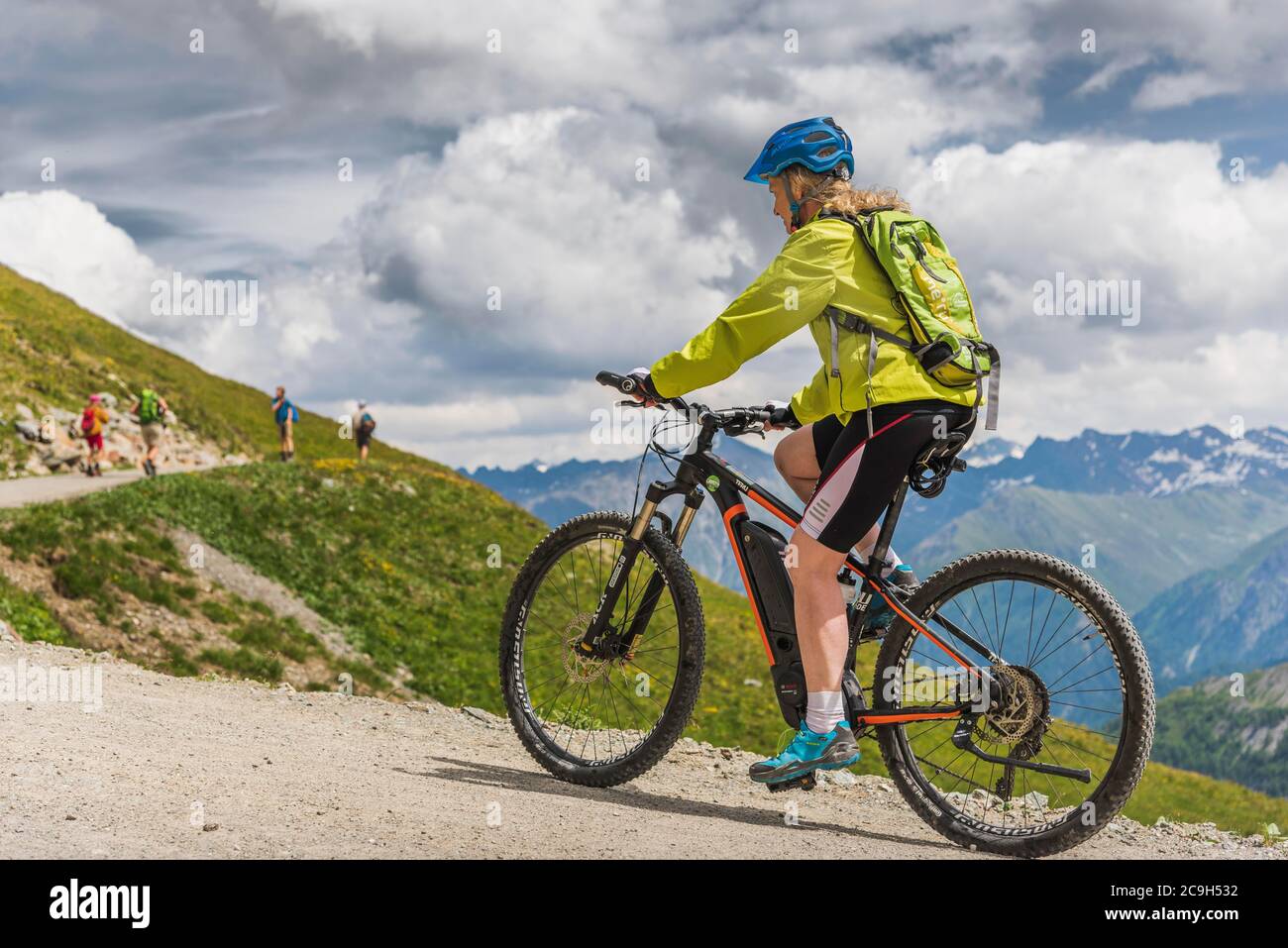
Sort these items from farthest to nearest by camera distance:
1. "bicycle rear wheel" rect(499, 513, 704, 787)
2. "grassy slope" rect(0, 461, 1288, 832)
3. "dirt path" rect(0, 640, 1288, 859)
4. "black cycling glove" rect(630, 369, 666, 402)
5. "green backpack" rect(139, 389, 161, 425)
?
"green backpack" rect(139, 389, 161, 425) → "grassy slope" rect(0, 461, 1288, 832) → "bicycle rear wheel" rect(499, 513, 704, 787) → "black cycling glove" rect(630, 369, 666, 402) → "dirt path" rect(0, 640, 1288, 859)

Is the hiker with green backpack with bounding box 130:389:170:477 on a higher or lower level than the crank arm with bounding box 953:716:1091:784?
higher

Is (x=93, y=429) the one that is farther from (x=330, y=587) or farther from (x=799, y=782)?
(x=799, y=782)

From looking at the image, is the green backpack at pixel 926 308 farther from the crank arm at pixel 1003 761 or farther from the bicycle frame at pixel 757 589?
the crank arm at pixel 1003 761

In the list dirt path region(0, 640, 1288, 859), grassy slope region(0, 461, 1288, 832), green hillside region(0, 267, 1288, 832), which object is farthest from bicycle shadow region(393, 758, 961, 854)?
grassy slope region(0, 461, 1288, 832)

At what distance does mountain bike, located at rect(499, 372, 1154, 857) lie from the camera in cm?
566

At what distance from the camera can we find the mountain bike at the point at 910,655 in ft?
18.6

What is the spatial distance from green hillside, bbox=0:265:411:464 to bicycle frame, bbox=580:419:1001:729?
3661 centimetres

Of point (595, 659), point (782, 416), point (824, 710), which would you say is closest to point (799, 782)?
point (824, 710)

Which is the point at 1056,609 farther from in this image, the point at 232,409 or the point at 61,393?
the point at 232,409

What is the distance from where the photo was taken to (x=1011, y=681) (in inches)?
228

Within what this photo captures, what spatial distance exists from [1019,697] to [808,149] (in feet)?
10.6

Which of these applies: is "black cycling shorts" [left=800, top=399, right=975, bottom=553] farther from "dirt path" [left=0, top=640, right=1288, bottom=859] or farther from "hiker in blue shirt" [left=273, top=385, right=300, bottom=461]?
"hiker in blue shirt" [left=273, top=385, right=300, bottom=461]

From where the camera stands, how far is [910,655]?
6.14m

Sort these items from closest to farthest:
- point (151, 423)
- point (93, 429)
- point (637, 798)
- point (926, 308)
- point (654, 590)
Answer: point (926, 308)
point (637, 798)
point (654, 590)
point (151, 423)
point (93, 429)
